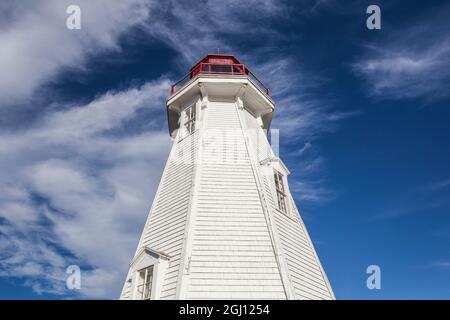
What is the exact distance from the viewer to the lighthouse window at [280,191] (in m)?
12.2

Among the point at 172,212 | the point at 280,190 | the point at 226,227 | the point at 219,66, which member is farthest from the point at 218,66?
the point at 226,227

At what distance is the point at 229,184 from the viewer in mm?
11188

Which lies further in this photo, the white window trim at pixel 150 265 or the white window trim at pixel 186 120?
the white window trim at pixel 186 120

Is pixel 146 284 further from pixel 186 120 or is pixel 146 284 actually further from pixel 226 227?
pixel 186 120

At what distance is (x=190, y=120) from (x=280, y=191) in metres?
5.53

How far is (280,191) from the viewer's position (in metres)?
12.5

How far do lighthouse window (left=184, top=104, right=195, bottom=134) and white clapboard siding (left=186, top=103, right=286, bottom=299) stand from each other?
6.07 ft

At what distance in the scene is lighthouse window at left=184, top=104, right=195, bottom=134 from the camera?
14750 mm

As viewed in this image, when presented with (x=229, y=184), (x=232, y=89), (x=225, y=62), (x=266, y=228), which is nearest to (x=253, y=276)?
(x=266, y=228)

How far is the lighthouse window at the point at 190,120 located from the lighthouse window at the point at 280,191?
4435 mm

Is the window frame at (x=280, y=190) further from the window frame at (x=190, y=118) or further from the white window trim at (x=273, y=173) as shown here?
the window frame at (x=190, y=118)

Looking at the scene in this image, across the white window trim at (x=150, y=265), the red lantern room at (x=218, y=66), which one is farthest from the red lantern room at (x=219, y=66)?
the white window trim at (x=150, y=265)
